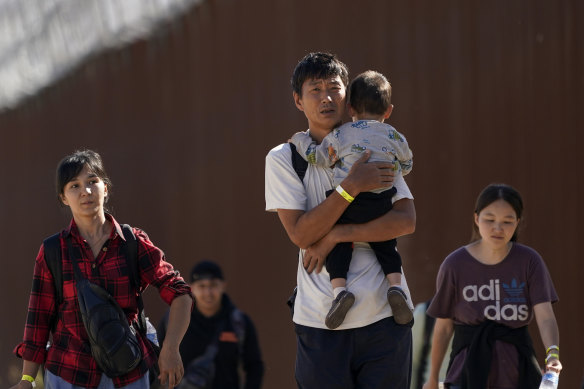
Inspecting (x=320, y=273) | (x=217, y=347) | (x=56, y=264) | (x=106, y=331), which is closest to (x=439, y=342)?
(x=320, y=273)

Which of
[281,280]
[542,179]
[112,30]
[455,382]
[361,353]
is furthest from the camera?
[112,30]

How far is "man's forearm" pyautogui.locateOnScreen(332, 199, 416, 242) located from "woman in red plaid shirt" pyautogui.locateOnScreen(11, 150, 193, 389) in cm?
84

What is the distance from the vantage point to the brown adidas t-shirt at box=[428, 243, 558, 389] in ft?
12.4

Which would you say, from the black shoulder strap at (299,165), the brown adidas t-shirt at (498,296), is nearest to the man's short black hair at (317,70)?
the black shoulder strap at (299,165)

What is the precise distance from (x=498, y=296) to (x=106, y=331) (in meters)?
1.82

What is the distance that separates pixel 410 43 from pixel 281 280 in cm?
187

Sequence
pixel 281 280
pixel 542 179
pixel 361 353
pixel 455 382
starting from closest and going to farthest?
1. pixel 361 353
2. pixel 455 382
3. pixel 542 179
4. pixel 281 280

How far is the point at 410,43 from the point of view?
18.5 feet

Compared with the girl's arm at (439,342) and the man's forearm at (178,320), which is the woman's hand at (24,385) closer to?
the man's forearm at (178,320)

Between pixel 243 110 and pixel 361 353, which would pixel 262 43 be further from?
pixel 361 353

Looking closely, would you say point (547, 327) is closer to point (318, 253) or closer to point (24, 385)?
point (318, 253)

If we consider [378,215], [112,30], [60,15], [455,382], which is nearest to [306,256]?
[378,215]

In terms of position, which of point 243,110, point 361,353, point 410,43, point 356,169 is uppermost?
point 410,43

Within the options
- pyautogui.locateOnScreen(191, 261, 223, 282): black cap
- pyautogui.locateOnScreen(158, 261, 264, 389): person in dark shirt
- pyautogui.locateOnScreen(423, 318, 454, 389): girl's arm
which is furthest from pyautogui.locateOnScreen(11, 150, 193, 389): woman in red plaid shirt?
pyautogui.locateOnScreen(191, 261, 223, 282): black cap
